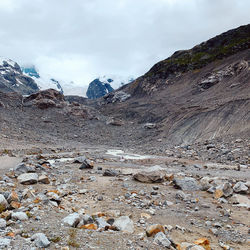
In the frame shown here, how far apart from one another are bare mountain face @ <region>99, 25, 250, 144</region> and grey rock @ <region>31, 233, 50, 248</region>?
27.7 metres

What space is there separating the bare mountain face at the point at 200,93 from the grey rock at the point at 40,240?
90.9ft

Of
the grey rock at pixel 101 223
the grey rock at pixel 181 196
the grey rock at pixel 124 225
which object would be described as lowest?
the grey rock at pixel 181 196

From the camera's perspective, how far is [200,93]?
54.6m

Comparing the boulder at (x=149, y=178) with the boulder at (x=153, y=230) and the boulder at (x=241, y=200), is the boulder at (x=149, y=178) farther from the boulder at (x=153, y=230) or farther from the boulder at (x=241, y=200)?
the boulder at (x=153, y=230)

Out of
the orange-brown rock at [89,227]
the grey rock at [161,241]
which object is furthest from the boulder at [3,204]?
the grey rock at [161,241]

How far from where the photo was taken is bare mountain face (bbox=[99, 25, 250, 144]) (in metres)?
34.5

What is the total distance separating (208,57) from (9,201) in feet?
251

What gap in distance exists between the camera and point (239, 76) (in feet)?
163

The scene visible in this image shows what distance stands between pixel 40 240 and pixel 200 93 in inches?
2143

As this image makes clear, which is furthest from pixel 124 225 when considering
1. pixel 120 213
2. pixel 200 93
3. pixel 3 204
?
pixel 200 93

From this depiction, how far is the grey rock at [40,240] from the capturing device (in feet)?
15.8

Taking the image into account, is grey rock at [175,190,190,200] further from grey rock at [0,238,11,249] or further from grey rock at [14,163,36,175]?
grey rock at [14,163,36,175]

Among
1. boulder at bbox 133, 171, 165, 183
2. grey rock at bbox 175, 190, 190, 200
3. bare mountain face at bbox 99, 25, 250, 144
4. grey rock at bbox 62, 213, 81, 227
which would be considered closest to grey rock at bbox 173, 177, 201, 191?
boulder at bbox 133, 171, 165, 183

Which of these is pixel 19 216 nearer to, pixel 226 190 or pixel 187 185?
pixel 187 185
